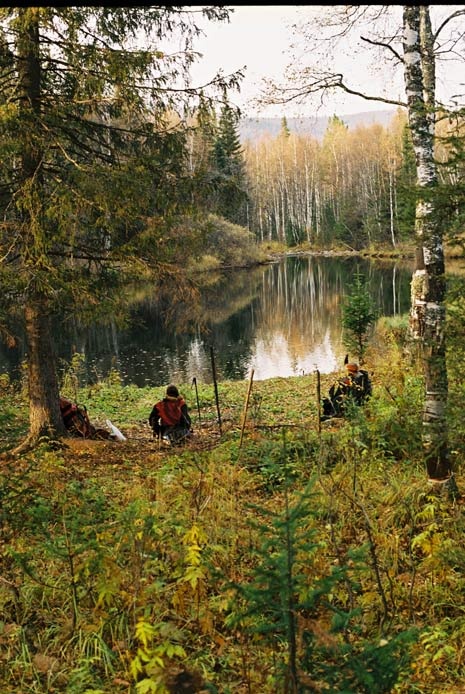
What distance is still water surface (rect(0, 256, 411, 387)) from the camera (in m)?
18.2

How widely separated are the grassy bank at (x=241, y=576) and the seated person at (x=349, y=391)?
1187 millimetres

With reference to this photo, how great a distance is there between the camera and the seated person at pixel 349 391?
7.89 metres

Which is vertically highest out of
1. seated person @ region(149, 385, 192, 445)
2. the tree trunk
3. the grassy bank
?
the tree trunk

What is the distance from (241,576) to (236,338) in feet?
65.2

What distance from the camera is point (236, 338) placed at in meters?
23.5

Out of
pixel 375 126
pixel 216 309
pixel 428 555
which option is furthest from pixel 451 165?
pixel 375 126

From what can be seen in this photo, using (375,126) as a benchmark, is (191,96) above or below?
below

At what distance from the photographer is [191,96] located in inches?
326

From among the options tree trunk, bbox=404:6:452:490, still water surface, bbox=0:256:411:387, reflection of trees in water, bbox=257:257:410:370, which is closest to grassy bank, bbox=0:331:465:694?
tree trunk, bbox=404:6:452:490

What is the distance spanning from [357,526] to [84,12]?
22.2 feet

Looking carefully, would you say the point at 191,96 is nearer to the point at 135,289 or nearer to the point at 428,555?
the point at 135,289

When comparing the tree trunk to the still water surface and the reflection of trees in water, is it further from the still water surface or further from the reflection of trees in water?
the reflection of trees in water

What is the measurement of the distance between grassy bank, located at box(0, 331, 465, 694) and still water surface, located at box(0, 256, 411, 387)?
3.96 m

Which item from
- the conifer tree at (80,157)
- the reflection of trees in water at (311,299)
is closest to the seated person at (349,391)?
the conifer tree at (80,157)
